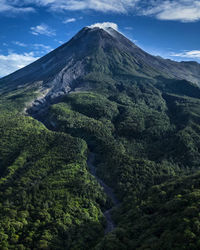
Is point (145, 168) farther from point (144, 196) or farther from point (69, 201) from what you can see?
point (69, 201)

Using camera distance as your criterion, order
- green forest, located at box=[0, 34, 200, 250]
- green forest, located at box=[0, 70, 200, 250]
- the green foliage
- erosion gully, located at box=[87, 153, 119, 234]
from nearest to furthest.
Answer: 1. green forest, located at box=[0, 34, 200, 250]
2. green forest, located at box=[0, 70, 200, 250]
3. the green foliage
4. erosion gully, located at box=[87, 153, 119, 234]

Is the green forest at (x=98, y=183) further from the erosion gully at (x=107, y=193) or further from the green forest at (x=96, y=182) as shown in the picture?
the erosion gully at (x=107, y=193)

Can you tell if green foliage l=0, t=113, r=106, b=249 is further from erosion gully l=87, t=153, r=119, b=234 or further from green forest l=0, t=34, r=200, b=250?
erosion gully l=87, t=153, r=119, b=234

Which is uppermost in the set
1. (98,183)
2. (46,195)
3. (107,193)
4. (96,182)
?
(96,182)

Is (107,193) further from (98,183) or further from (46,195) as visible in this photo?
(46,195)

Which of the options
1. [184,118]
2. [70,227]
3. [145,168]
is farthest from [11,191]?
[184,118]

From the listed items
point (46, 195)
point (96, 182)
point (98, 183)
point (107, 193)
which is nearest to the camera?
point (46, 195)

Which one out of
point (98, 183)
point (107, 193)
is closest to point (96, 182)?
point (98, 183)

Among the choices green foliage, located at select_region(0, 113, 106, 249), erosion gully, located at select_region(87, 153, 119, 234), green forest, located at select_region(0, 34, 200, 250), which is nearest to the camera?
green forest, located at select_region(0, 34, 200, 250)

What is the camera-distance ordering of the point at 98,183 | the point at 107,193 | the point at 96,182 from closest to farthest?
1. the point at 107,193
2. the point at 96,182
3. the point at 98,183

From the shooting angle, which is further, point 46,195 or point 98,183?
point 98,183

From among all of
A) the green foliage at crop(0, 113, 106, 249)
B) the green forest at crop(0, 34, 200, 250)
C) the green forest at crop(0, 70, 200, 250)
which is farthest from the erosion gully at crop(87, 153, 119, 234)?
the green foliage at crop(0, 113, 106, 249)
